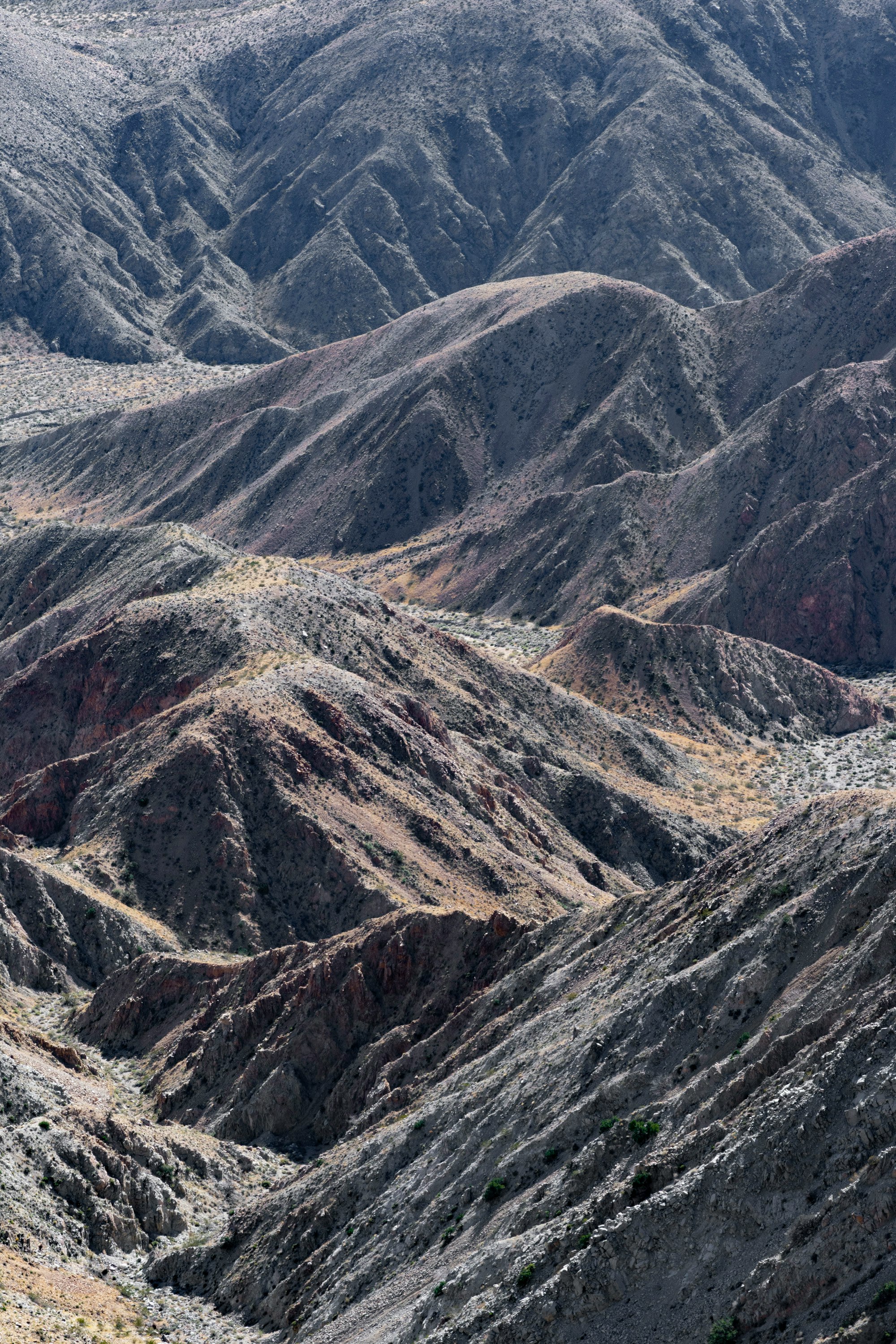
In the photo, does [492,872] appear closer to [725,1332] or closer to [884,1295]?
[725,1332]

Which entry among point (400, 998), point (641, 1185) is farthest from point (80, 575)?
point (641, 1185)

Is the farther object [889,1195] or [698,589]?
[698,589]

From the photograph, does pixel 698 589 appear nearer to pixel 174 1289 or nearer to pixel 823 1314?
pixel 174 1289

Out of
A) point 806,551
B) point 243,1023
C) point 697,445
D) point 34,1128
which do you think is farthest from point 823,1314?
point 697,445

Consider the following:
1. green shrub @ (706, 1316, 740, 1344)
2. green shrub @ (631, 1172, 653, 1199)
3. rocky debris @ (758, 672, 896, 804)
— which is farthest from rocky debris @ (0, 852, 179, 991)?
rocky debris @ (758, 672, 896, 804)

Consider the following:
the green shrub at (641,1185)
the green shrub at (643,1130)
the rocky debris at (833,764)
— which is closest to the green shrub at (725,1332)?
the green shrub at (641,1185)

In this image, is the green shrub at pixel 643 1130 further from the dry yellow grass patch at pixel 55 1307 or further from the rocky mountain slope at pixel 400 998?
the dry yellow grass patch at pixel 55 1307
